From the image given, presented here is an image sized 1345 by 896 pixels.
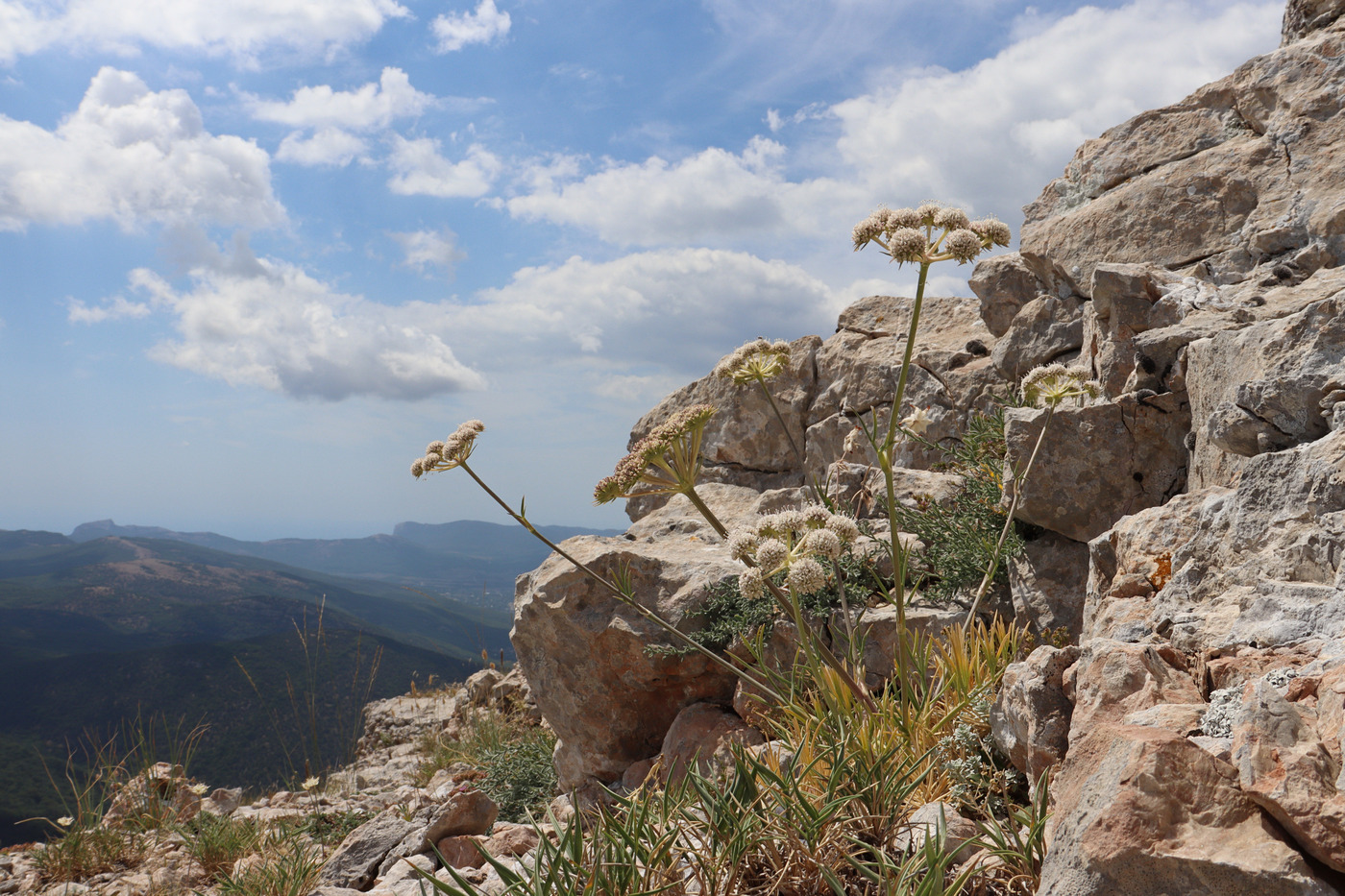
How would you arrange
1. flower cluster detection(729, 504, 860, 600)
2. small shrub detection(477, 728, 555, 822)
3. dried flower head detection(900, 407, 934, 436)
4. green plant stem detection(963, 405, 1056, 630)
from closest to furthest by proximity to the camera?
flower cluster detection(729, 504, 860, 600), green plant stem detection(963, 405, 1056, 630), small shrub detection(477, 728, 555, 822), dried flower head detection(900, 407, 934, 436)

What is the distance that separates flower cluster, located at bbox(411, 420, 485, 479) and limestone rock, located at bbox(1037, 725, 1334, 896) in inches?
158

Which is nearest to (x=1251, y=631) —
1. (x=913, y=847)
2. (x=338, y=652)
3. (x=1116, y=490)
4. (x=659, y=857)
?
(x=913, y=847)

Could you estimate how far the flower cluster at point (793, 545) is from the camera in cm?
362

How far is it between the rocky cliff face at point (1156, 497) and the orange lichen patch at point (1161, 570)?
0.01 meters

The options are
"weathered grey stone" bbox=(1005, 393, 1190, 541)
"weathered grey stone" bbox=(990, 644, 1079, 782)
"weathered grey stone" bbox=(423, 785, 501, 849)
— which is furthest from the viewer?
"weathered grey stone" bbox=(423, 785, 501, 849)

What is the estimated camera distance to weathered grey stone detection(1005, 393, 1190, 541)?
514 cm

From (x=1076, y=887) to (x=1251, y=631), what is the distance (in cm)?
131

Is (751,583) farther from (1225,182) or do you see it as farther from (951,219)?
(1225,182)

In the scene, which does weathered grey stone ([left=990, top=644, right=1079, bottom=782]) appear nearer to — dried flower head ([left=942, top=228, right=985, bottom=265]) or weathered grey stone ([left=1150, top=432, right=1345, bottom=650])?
weathered grey stone ([left=1150, top=432, right=1345, bottom=650])

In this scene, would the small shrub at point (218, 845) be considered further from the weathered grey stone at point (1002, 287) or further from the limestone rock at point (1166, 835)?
the weathered grey stone at point (1002, 287)

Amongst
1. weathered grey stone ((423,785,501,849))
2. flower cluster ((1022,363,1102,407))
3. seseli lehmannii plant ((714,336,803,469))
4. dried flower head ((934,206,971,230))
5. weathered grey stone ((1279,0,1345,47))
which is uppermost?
weathered grey stone ((1279,0,1345,47))

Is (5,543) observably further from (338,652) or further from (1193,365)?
(1193,365)

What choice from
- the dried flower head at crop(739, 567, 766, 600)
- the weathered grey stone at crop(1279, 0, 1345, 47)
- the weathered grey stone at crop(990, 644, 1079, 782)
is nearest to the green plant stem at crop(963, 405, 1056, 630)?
the weathered grey stone at crop(990, 644, 1079, 782)

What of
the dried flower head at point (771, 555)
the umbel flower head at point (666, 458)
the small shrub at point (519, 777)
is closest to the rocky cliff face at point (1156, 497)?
the small shrub at point (519, 777)
